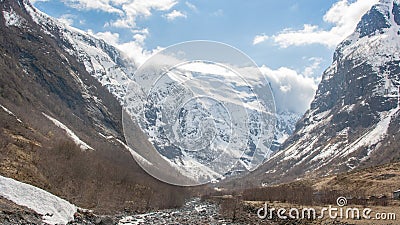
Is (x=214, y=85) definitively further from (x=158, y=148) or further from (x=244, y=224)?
(x=244, y=224)

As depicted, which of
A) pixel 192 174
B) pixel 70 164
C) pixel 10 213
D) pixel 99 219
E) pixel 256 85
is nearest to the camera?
pixel 256 85

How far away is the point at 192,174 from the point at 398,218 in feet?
107

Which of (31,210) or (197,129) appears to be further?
(31,210)

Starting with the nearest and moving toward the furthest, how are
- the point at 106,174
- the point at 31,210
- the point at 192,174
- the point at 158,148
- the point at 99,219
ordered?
1. the point at 192,174
2. the point at 158,148
3. the point at 31,210
4. the point at 99,219
5. the point at 106,174

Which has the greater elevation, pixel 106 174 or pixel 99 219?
pixel 106 174

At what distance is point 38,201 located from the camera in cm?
3706

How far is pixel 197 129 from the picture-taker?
18.7 m

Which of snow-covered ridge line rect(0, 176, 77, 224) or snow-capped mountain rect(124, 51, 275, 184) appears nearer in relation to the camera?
snow-capped mountain rect(124, 51, 275, 184)

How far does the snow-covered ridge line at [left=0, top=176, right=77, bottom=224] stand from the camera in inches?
1362

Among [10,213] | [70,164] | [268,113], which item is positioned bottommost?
[10,213]

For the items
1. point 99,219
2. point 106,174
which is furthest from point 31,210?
point 106,174

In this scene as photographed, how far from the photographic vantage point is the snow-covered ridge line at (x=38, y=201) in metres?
34.6

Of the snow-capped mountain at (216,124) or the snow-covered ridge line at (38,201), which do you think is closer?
the snow-capped mountain at (216,124)

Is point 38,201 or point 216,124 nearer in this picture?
point 216,124
